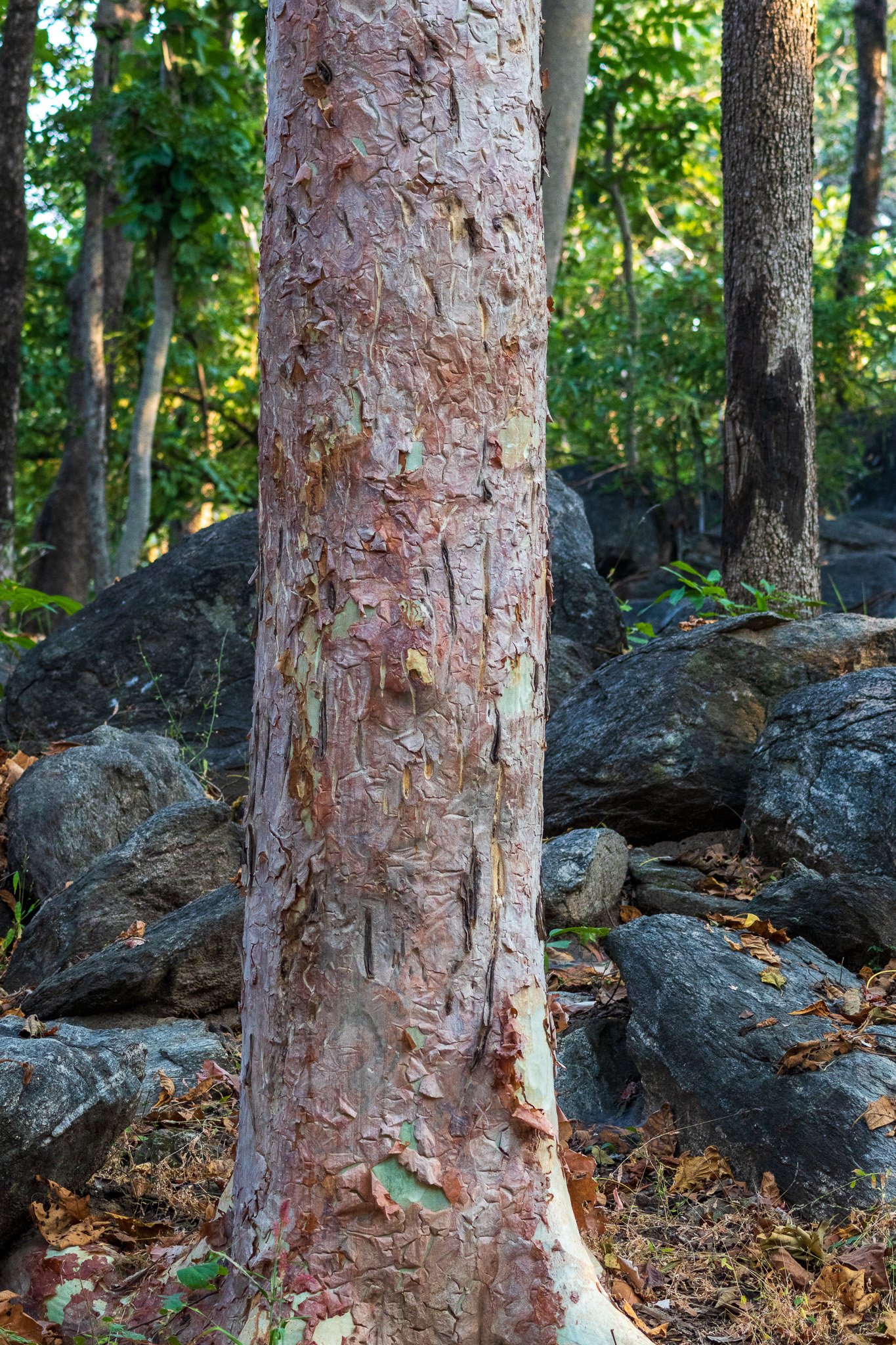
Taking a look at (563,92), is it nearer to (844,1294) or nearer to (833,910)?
(833,910)

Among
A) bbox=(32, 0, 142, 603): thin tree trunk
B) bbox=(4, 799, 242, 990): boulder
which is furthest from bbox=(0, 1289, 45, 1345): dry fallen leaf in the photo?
bbox=(32, 0, 142, 603): thin tree trunk

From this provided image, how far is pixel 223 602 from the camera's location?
7188mm

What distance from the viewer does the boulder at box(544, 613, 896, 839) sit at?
526 centimetres

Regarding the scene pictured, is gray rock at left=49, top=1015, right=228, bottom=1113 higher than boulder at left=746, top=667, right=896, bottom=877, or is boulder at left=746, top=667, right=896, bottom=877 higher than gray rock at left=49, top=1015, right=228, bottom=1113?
boulder at left=746, top=667, right=896, bottom=877

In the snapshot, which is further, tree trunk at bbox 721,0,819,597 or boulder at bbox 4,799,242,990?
tree trunk at bbox 721,0,819,597

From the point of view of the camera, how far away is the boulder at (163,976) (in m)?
3.99

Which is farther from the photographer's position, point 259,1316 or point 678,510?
point 678,510

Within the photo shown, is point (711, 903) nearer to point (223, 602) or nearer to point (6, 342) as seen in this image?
point (223, 602)

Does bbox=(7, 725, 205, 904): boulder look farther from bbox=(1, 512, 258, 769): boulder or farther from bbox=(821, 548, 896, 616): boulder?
bbox=(821, 548, 896, 616): boulder

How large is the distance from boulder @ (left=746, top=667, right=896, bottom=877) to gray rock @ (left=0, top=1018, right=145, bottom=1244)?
286 centimetres

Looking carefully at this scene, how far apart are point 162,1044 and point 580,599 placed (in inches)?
167

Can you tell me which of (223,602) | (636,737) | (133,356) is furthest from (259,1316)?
(133,356)

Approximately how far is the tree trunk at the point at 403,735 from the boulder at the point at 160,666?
15.5ft

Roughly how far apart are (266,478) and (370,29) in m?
0.89
